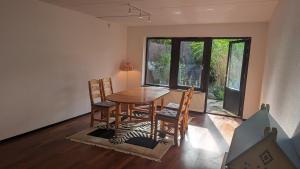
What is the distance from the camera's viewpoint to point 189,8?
145 inches

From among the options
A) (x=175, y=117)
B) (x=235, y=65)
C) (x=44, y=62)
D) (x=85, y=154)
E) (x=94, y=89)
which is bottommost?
(x=85, y=154)

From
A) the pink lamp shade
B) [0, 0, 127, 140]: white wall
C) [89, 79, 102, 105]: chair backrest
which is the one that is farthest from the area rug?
the pink lamp shade

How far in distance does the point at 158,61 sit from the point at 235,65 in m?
2.09

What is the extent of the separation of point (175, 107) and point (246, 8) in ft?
6.96

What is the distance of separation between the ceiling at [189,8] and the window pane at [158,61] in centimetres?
146

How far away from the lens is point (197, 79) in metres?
5.62

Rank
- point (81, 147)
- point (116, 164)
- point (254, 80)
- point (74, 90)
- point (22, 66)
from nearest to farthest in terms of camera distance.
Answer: point (116, 164) < point (81, 147) < point (22, 66) < point (74, 90) < point (254, 80)

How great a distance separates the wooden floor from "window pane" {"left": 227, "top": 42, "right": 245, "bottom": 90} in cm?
200

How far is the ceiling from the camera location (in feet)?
10.9

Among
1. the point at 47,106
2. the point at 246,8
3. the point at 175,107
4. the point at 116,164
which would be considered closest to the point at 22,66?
the point at 47,106

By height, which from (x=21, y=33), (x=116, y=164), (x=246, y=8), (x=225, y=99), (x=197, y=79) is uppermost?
(x=246, y=8)

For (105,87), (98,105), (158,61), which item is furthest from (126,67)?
(98,105)

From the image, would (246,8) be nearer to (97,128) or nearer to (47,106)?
(97,128)

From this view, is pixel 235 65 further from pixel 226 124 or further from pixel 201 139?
pixel 201 139
